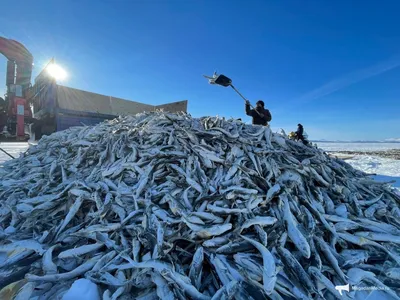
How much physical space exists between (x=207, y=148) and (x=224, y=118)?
1.01 m

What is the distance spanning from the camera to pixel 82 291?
1.20 meters

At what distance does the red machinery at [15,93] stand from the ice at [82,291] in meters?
8.58

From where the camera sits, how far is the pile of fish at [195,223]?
4.17 ft

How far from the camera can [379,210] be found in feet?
7.18

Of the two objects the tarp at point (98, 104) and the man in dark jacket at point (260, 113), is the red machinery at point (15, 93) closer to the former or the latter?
the tarp at point (98, 104)

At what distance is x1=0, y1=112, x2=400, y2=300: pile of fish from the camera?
4.17 ft

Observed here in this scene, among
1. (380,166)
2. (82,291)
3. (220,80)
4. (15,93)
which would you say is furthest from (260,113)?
(15,93)

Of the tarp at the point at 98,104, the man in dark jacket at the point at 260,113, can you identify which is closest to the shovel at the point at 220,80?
the man in dark jacket at the point at 260,113

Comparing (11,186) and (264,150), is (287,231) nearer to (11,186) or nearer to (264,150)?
(264,150)

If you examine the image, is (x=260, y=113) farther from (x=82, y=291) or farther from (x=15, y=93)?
(x=15, y=93)

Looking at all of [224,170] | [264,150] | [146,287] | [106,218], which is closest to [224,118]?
[264,150]

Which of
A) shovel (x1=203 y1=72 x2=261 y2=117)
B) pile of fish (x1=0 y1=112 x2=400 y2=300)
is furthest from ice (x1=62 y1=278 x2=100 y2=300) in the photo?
shovel (x1=203 y1=72 x2=261 y2=117)

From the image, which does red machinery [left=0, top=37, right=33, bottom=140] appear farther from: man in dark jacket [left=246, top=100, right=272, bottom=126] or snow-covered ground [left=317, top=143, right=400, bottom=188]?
snow-covered ground [left=317, top=143, right=400, bottom=188]

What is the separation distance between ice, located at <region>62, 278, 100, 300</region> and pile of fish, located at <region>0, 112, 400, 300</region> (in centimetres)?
3
